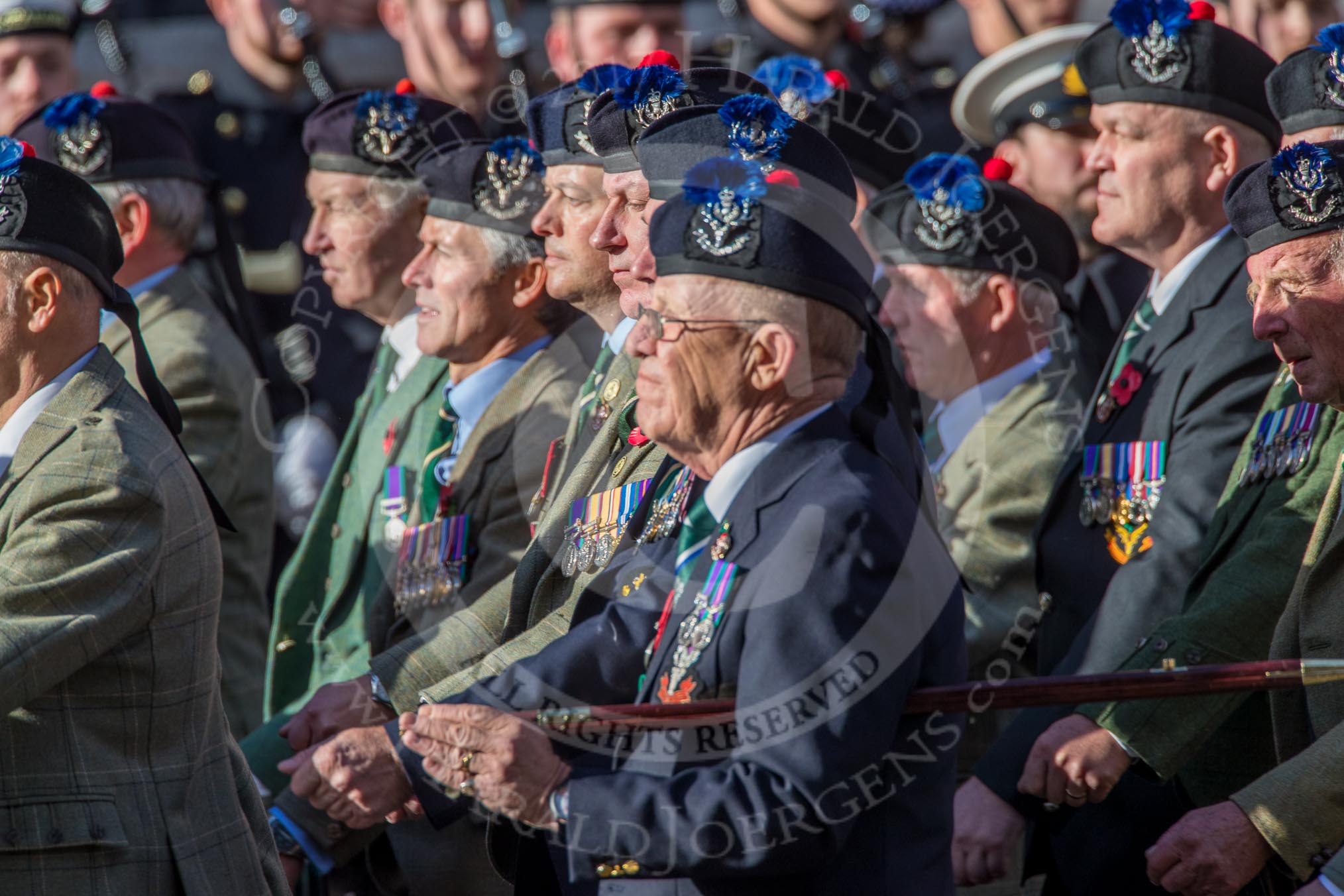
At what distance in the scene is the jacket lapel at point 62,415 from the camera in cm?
377

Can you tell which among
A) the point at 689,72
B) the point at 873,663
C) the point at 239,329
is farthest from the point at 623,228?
the point at 239,329

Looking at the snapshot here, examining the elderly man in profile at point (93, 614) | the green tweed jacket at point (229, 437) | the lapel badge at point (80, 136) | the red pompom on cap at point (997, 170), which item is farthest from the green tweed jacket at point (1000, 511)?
the lapel badge at point (80, 136)

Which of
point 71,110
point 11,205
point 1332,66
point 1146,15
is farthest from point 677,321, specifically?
point 71,110

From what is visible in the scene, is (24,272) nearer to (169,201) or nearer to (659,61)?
(659,61)

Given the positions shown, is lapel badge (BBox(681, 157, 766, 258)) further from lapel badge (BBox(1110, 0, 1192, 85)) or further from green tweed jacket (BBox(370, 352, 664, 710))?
lapel badge (BBox(1110, 0, 1192, 85))

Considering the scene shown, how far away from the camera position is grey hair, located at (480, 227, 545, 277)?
5.31 m

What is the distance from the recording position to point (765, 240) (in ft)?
10.5

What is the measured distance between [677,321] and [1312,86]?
192cm

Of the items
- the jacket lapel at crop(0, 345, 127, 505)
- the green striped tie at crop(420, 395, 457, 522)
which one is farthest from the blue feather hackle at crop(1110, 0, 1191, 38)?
the jacket lapel at crop(0, 345, 127, 505)

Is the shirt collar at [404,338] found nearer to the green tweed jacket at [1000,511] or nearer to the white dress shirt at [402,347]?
the white dress shirt at [402,347]

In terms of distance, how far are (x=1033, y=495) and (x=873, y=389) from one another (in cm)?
169

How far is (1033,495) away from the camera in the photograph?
499 cm

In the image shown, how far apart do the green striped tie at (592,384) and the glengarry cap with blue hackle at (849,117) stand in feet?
4.09

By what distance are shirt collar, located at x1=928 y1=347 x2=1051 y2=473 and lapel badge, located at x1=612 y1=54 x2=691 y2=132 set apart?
1470 millimetres
